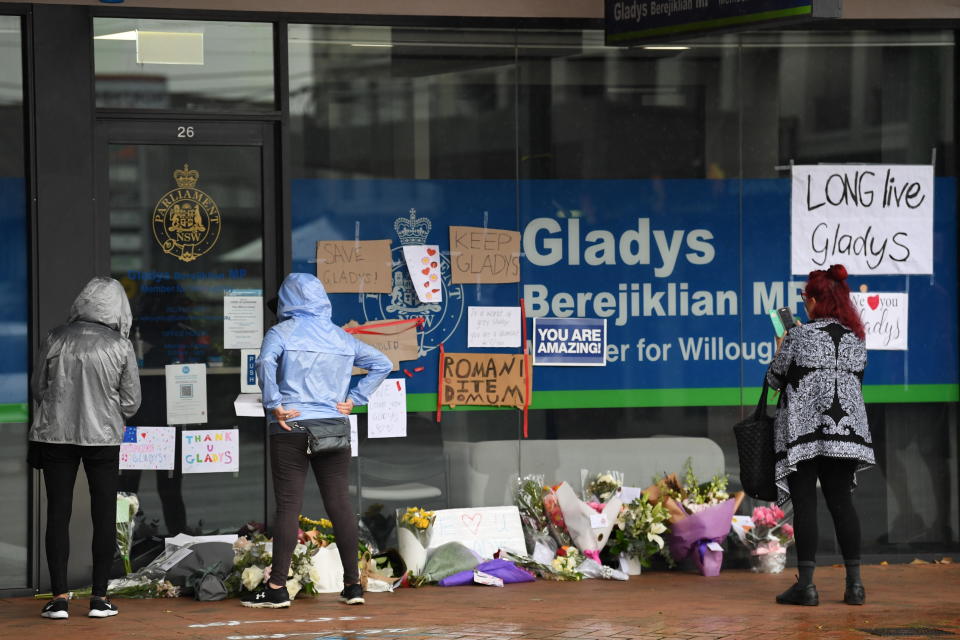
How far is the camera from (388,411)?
934 cm

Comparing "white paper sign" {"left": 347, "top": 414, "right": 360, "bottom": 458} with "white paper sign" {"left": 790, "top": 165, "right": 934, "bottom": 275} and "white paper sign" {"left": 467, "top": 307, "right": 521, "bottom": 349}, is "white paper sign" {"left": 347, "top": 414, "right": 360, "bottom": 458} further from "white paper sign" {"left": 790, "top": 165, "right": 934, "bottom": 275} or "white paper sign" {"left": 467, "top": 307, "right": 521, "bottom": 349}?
"white paper sign" {"left": 790, "top": 165, "right": 934, "bottom": 275}

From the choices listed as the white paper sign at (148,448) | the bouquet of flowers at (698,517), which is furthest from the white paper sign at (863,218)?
the white paper sign at (148,448)

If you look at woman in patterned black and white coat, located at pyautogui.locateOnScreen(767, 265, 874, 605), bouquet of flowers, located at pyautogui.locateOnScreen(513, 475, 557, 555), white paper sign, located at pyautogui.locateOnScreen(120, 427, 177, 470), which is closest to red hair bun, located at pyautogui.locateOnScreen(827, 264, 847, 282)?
woman in patterned black and white coat, located at pyautogui.locateOnScreen(767, 265, 874, 605)

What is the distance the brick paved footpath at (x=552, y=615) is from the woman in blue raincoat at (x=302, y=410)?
283 millimetres

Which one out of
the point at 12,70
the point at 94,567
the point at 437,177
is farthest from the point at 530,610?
the point at 12,70

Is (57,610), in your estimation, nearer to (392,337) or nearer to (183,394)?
(183,394)

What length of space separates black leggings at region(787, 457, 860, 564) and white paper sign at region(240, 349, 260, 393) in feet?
11.2

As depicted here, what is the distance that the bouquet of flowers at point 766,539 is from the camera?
367 inches

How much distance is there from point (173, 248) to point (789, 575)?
174 inches

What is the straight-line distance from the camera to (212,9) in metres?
9.04

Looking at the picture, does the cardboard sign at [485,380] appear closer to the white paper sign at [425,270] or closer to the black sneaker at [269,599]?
the white paper sign at [425,270]

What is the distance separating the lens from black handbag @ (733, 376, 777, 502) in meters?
7.95

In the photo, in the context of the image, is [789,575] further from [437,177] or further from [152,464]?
[152,464]

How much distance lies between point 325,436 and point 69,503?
141 cm
